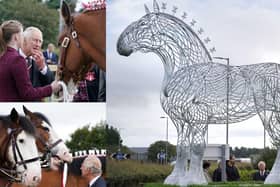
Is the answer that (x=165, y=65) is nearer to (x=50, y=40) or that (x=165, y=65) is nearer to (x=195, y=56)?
(x=195, y=56)

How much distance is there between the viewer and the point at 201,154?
10.1m

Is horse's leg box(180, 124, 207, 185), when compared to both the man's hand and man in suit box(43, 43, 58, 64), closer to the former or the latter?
man in suit box(43, 43, 58, 64)

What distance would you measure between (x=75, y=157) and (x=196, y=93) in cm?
279

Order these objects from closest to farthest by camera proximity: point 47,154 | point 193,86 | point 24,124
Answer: point 24,124 < point 47,154 < point 193,86

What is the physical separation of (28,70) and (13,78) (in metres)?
0.23

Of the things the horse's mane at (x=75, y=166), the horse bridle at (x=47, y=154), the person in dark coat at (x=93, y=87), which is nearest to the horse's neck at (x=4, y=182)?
the horse bridle at (x=47, y=154)

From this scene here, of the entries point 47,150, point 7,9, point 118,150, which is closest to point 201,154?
point 118,150

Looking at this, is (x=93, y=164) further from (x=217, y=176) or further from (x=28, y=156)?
(x=217, y=176)

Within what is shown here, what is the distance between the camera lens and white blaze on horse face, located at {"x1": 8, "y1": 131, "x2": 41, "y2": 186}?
7.15 metres

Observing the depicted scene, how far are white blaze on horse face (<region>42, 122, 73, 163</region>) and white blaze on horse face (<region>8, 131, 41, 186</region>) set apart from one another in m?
0.48

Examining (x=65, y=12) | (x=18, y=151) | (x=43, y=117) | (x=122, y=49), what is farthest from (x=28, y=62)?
(x=122, y=49)

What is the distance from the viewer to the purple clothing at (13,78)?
7785mm

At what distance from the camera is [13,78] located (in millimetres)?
7824

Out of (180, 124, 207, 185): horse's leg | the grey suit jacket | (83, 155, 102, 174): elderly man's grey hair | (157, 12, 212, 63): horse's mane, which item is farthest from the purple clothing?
(180, 124, 207, 185): horse's leg
